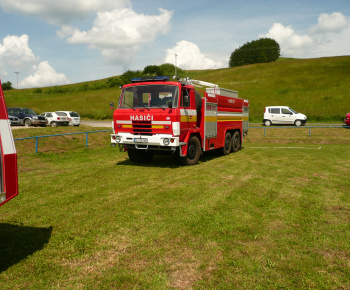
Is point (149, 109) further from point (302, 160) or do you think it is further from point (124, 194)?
point (302, 160)

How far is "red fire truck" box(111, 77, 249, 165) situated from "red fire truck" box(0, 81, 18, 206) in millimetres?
5974

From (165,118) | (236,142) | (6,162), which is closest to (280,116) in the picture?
(236,142)

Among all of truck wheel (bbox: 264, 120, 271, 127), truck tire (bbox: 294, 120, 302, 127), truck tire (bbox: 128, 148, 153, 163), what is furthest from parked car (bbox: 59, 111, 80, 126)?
truck tire (bbox: 294, 120, 302, 127)

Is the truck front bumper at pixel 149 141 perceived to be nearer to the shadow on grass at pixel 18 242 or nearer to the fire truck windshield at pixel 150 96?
the fire truck windshield at pixel 150 96

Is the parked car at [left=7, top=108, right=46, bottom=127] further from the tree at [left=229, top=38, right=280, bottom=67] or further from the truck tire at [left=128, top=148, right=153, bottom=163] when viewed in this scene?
the tree at [left=229, top=38, right=280, bottom=67]

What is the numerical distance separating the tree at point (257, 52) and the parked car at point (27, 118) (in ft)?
276

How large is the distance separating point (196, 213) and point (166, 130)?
432 cm

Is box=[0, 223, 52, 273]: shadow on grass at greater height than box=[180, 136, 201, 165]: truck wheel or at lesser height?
lesser

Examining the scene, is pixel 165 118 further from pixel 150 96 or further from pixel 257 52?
pixel 257 52

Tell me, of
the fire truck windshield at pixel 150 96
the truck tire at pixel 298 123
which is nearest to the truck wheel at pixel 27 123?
the fire truck windshield at pixel 150 96

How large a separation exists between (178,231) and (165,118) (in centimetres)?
511

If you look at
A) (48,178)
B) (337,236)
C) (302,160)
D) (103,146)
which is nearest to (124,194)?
(48,178)

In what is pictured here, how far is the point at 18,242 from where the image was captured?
4.15m

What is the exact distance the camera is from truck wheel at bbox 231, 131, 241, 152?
45.5ft
